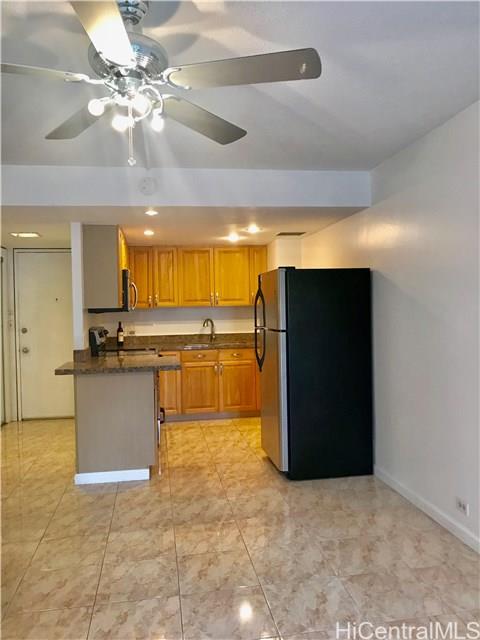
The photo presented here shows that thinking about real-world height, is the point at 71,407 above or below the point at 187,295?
below

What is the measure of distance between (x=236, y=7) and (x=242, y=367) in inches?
171

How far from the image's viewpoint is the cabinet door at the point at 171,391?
5445mm

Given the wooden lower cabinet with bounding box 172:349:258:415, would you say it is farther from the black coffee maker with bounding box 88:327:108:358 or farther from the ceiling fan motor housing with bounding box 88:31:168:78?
the ceiling fan motor housing with bounding box 88:31:168:78

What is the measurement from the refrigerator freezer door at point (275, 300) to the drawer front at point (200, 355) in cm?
175

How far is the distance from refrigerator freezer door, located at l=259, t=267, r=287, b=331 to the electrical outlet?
5.25ft

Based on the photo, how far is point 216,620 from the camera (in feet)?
6.49

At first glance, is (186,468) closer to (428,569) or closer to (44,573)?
(44,573)

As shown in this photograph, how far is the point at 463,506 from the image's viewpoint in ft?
8.39

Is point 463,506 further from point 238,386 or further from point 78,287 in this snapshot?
point 238,386

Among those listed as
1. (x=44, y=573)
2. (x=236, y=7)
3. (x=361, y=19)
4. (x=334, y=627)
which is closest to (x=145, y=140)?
(x=236, y=7)

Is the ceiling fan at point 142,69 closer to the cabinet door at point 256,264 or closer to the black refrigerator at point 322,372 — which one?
the black refrigerator at point 322,372

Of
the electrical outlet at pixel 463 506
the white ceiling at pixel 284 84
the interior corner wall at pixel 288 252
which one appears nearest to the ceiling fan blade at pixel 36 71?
the white ceiling at pixel 284 84

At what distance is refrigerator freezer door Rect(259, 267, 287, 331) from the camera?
139 inches

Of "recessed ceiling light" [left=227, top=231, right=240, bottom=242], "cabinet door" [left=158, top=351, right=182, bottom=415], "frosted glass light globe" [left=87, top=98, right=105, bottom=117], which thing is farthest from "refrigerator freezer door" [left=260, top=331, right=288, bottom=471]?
"frosted glass light globe" [left=87, top=98, right=105, bottom=117]
